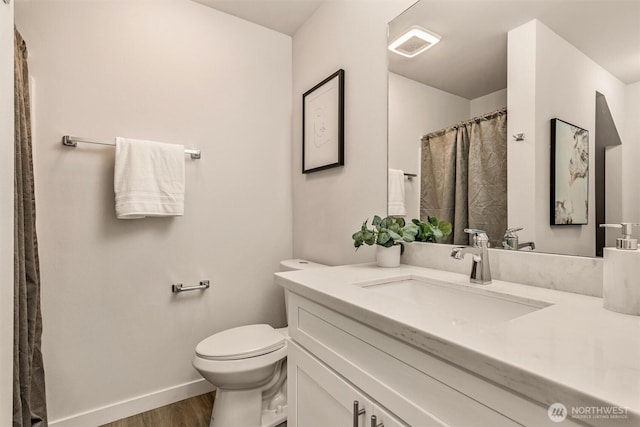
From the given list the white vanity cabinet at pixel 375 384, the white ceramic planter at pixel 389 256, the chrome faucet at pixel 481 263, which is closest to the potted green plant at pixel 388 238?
the white ceramic planter at pixel 389 256

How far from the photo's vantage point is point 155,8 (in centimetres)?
168

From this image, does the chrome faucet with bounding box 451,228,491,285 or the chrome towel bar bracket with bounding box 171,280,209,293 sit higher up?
the chrome faucet with bounding box 451,228,491,285

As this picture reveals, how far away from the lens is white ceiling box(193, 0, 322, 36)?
1806 mm

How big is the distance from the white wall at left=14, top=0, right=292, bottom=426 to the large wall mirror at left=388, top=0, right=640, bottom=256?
40.3 inches

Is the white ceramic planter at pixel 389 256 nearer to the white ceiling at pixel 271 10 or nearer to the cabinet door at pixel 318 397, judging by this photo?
the cabinet door at pixel 318 397

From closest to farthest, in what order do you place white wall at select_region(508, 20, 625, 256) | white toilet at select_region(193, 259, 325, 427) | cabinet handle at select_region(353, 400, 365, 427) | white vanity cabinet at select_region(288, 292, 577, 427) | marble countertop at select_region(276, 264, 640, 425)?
marble countertop at select_region(276, 264, 640, 425) < white vanity cabinet at select_region(288, 292, 577, 427) < cabinet handle at select_region(353, 400, 365, 427) < white wall at select_region(508, 20, 625, 256) < white toilet at select_region(193, 259, 325, 427)

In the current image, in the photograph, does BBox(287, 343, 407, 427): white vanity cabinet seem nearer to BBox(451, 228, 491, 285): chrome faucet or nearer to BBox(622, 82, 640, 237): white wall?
BBox(451, 228, 491, 285): chrome faucet

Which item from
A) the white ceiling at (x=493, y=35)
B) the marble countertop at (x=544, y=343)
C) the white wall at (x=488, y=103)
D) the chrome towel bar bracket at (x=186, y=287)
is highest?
the white ceiling at (x=493, y=35)

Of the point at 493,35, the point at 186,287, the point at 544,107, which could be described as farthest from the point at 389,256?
the point at 186,287

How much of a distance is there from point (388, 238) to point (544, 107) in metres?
0.64

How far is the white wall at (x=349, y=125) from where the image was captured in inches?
57.8

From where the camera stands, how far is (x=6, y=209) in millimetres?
792

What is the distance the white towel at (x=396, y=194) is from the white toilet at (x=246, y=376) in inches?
31.6

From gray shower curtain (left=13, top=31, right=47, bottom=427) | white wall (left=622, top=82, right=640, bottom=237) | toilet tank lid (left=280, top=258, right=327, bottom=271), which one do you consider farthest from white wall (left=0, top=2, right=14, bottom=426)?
white wall (left=622, top=82, right=640, bottom=237)
